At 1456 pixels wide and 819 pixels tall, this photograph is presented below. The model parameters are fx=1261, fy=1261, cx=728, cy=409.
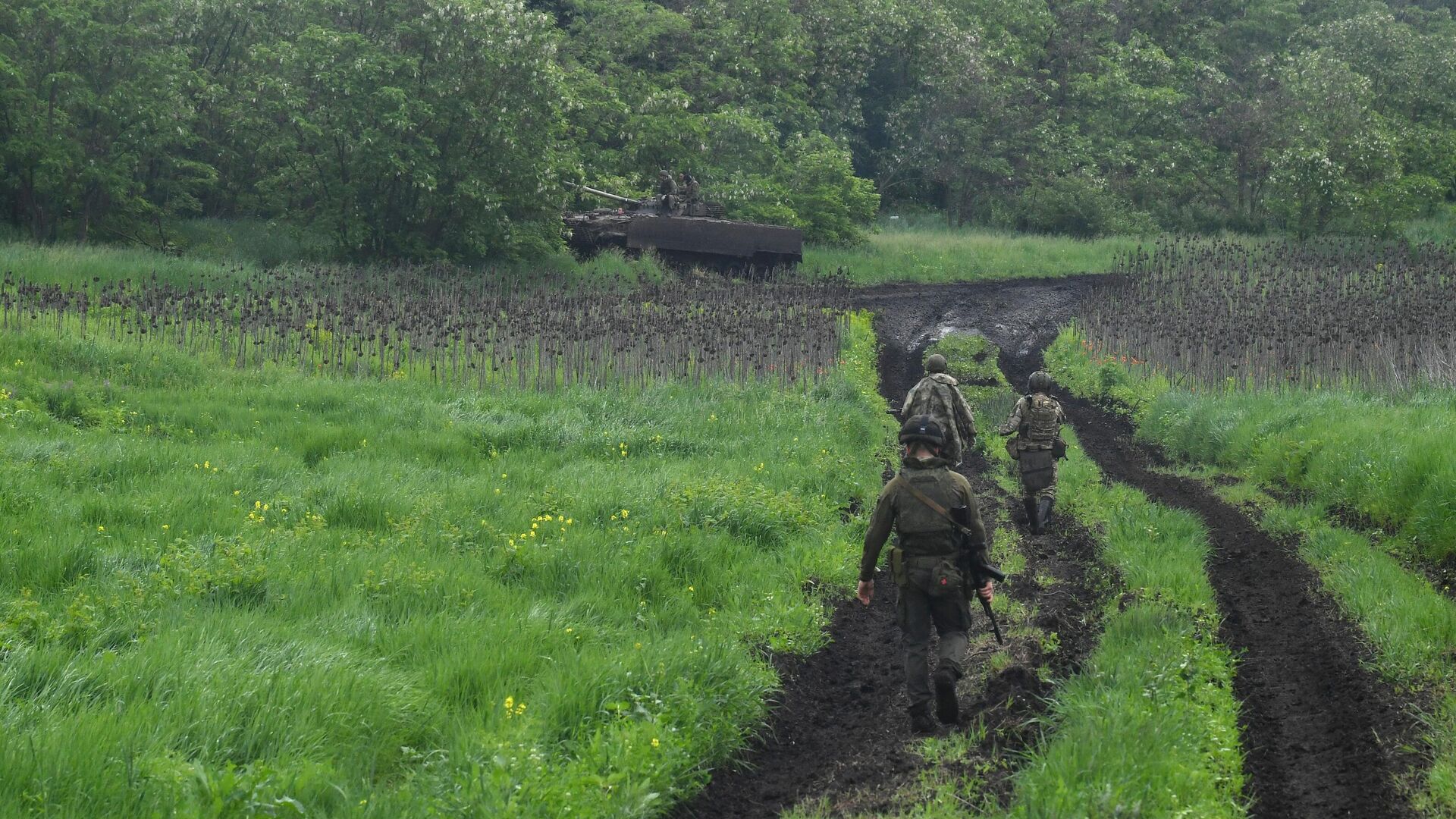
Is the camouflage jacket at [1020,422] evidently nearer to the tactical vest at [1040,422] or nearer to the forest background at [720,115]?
the tactical vest at [1040,422]

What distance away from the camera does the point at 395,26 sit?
31672mm

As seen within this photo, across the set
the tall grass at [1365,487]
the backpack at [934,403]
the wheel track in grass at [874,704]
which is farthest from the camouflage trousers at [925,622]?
the backpack at [934,403]

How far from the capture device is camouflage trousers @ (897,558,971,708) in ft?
23.7

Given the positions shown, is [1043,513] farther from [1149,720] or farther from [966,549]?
[1149,720]

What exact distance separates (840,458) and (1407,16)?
5869 centimetres

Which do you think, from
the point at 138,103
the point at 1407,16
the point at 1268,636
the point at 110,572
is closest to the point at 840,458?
the point at 1268,636

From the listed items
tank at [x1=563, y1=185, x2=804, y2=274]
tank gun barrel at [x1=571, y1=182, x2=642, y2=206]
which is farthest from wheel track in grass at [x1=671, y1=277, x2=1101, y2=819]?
tank gun barrel at [x1=571, y1=182, x2=642, y2=206]

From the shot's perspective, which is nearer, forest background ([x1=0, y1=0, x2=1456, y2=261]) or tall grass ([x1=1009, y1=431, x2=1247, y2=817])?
tall grass ([x1=1009, y1=431, x2=1247, y2=817])

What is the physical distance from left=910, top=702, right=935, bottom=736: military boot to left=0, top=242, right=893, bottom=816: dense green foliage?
3.03 feet

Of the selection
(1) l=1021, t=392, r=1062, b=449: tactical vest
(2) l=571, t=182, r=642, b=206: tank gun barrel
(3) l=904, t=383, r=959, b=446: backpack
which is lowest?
(1) l=1021, t=392, r=1062, b=449: tactical vest

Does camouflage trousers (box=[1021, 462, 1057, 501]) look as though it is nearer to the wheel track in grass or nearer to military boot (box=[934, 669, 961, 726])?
the wheel track in grass

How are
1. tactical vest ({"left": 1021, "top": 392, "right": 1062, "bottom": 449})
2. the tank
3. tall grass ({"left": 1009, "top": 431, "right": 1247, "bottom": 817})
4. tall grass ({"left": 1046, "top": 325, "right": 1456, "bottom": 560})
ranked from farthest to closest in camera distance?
the tank, tactical vest ({"left": 1021, "top": 392, "right": 1062, "bottom": 449}), tall grass ({"left": 1046, "top": 325, "right": 1456, "bottom": 560}), tall grass ({"left": 1009, "top": 431, "right": 1247, "bottom": 817})

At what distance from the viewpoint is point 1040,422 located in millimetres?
12836

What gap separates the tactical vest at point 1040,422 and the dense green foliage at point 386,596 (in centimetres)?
183
